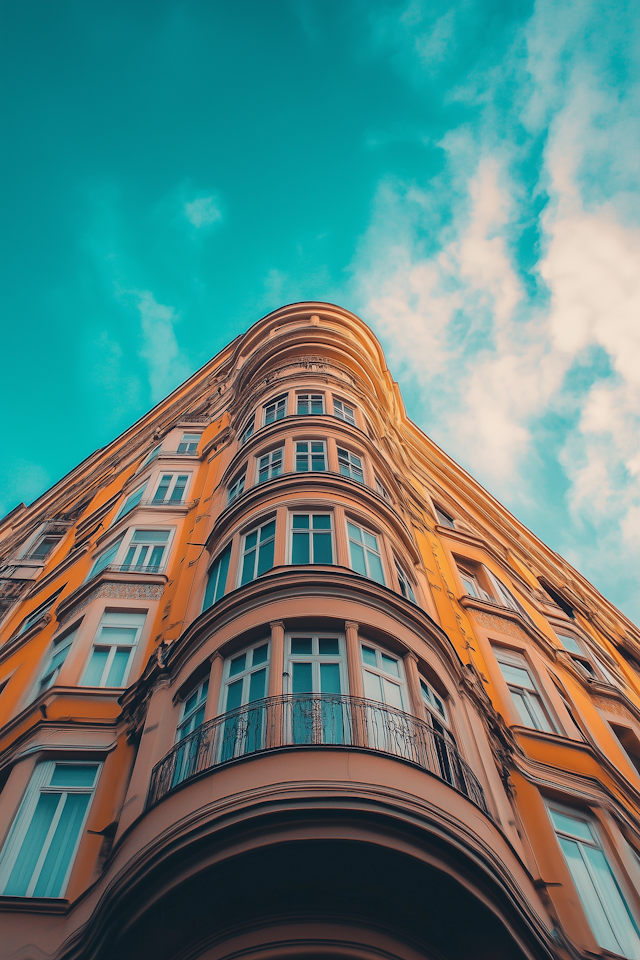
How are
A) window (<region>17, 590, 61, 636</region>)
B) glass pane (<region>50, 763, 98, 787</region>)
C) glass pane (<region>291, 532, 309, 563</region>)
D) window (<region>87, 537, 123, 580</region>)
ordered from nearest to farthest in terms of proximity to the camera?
glass pane (<region>50, 763, 98, 787</region>) → glass pane (<region>291, 532, 309, 563</region>) → window (<region>87, 537, 123, 580</region>) → window (<region>17, 590, 61, 636</region>)

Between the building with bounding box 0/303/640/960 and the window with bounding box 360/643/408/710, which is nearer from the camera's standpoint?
the building with bounding box 0/303/640/960

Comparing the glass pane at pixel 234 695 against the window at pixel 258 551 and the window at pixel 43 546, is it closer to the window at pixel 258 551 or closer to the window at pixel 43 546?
the window at pixel 258 551

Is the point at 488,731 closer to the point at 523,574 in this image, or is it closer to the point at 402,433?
the point at 523,574

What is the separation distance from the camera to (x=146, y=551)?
20.1 m

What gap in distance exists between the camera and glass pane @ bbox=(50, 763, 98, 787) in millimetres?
12578

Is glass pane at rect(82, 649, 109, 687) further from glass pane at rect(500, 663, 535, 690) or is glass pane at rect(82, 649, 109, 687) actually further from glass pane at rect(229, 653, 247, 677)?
glass pane at rect(500, 663, 535, 690)

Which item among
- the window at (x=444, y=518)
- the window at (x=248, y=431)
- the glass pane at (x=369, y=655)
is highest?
the window at (x=444, y=518)

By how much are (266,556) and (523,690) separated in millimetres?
7398

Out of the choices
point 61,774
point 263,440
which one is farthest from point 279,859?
point 263,440

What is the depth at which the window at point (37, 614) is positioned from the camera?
2014 cm

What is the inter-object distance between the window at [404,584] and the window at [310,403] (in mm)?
7697

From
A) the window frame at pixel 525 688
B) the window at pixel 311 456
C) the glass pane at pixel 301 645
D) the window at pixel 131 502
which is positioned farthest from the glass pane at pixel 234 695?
the window at pixel 131 502

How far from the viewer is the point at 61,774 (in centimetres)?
1278

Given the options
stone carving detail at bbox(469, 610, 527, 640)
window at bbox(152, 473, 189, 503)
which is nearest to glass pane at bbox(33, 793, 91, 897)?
stone carving detail at bbox(469, 610, 527, 640)
